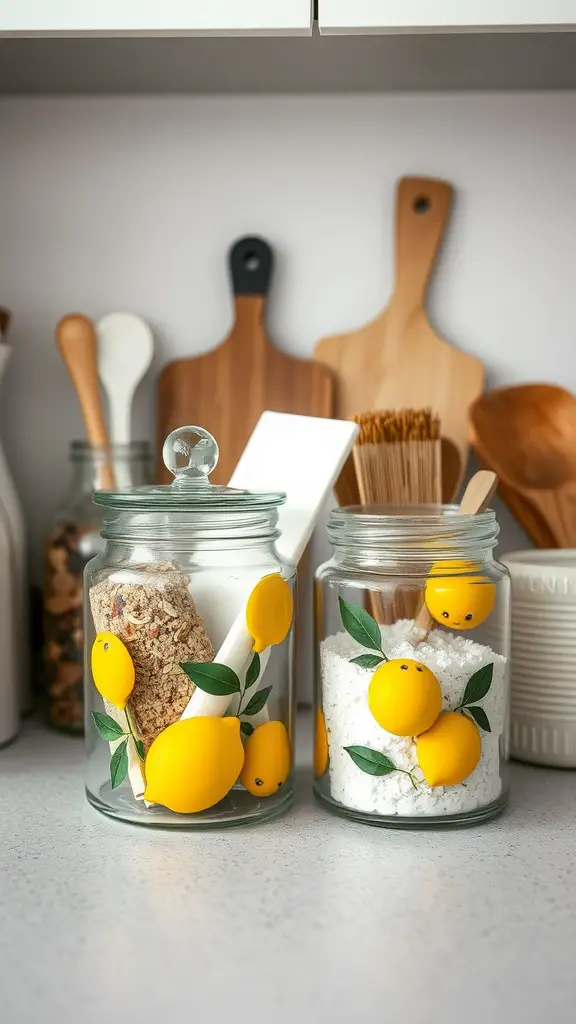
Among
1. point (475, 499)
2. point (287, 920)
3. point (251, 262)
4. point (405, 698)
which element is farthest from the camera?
point (251, 262)

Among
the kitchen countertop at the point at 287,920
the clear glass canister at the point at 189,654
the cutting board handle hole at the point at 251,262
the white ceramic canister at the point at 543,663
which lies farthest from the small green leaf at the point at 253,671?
the cutting board handle hole at the point at 251,262

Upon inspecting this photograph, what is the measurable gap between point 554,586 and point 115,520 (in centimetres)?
37

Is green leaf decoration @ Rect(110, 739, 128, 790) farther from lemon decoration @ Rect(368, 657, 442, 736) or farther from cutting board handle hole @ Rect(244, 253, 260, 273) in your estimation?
cutting board handle hole @ Rect(244, 253, 260, 273)

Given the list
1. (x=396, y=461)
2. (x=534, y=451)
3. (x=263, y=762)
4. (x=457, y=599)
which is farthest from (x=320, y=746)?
(x=534, y=451)

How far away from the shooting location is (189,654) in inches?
28.4

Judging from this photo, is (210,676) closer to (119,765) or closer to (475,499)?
(119,765)

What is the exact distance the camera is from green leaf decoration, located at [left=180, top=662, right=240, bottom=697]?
0.71 meters

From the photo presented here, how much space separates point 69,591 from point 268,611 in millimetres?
300

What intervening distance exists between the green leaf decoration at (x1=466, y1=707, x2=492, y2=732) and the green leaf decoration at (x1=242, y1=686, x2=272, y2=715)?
15 cm

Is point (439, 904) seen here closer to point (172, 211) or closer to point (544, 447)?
point (544, 447)

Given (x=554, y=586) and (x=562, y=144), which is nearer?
(x=554, y=586)

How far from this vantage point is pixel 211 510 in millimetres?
726

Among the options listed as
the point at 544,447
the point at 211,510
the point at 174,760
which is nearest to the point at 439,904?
the point at 174,760

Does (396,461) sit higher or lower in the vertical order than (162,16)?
lower
